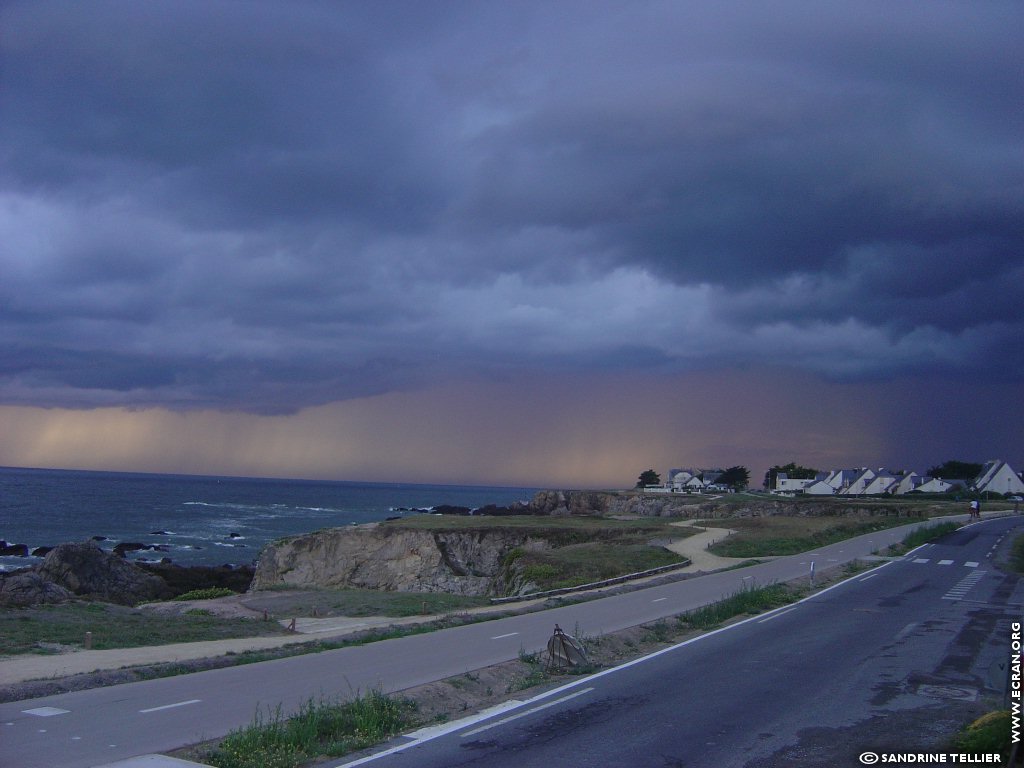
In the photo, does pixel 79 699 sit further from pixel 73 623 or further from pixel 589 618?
pixel 589 618

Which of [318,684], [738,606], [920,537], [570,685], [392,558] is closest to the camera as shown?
[570,685]

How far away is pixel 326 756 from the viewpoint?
377 inches

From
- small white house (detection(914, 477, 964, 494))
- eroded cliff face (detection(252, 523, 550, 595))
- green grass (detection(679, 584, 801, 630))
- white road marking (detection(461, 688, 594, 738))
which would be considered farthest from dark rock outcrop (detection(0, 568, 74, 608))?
A: small white house (detection(914, 477, 964, 494))

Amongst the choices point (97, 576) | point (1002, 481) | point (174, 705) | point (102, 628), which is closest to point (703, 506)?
point (1002, 481)

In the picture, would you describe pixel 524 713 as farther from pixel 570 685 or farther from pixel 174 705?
pixel 174 705

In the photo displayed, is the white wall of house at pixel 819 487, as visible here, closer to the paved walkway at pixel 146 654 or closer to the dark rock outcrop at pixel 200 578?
the dark rock outcrop at pixel 200 578

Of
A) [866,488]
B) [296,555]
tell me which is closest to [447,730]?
[296,555]

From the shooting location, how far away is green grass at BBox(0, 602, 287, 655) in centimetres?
1934

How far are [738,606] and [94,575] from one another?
35.4 metres

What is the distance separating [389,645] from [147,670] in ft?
17.2

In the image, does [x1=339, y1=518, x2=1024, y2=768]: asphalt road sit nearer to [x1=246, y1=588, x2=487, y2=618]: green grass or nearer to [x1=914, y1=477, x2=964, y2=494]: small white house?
[x1=246, y1=588, x2=487, y2=618]: green grass

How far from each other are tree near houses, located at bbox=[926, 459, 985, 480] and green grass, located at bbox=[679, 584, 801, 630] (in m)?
174

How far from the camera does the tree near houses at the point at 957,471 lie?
180 m

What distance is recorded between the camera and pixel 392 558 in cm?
5966
